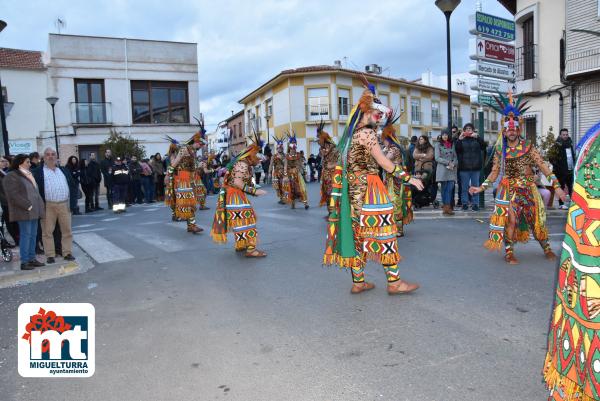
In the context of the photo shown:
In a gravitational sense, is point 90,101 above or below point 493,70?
above

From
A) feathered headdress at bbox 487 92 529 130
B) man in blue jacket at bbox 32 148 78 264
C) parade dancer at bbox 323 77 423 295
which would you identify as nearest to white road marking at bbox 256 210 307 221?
man in blue jacket at bbox 32 148 78 264

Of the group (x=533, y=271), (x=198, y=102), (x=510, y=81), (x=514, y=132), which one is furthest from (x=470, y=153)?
(x=198, y=102)

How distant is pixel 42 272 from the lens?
6.59 meters

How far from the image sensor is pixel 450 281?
17.7ft

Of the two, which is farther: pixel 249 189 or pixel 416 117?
pixel 416 117

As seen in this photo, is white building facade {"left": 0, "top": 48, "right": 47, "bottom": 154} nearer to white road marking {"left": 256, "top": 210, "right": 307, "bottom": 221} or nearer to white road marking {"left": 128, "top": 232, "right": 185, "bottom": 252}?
white road marking {"left": 256, "top": 210, "right": 307, "bottom": 221}

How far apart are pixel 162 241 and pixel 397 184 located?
4.40 meters

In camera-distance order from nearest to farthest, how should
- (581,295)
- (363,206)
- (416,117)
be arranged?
(581,295), (363,206), (416,117)

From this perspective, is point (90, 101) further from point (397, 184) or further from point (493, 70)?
point (397, 184)

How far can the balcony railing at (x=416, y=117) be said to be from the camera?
4153 cm

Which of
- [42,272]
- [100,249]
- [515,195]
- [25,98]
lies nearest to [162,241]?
[100,249]

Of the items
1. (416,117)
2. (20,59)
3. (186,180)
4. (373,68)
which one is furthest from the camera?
(373,68)

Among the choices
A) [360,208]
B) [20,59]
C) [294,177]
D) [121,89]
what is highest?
[20,59]

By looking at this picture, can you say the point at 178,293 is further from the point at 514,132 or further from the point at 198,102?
the point at 198,102
